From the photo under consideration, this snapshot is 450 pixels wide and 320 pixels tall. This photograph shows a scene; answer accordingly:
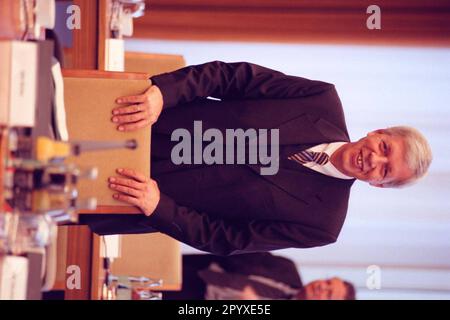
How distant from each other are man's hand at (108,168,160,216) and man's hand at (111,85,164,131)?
0.14m

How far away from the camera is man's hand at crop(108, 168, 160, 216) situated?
1.99 metres

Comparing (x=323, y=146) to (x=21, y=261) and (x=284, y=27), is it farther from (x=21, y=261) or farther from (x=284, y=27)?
(x=284, y=27)

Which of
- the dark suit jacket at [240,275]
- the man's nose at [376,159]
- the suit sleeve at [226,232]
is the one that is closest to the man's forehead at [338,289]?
the dark suit jacket at [240,275]

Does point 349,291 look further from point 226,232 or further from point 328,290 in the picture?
point 226,232

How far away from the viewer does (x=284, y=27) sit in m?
3.71

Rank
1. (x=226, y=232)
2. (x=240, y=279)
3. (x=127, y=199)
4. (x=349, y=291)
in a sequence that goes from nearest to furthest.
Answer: (x=127, y=199) < (x=226, y=232) < (x=349, y=291) < (x=240, y=279)

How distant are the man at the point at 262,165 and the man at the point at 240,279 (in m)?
1.34

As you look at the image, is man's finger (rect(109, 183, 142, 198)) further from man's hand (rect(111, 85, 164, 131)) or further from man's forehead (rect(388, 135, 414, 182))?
man's forehead (rect(388, 135, 414, 182))

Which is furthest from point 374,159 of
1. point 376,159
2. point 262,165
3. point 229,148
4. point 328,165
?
point 229,148

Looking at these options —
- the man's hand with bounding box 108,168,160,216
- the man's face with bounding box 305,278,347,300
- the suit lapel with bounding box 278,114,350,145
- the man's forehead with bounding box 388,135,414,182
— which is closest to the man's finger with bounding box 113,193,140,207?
the man's hand with bounding box 108,168,160,216

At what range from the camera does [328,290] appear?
11.1 ft

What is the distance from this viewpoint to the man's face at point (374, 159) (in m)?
2.18

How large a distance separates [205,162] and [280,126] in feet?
0.91

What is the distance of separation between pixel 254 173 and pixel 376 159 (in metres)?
0.40
